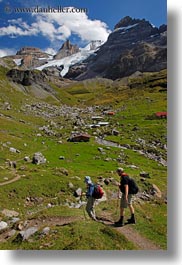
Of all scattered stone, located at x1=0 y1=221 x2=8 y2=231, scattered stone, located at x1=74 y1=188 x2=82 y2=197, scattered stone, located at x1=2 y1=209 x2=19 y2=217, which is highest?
scattered stone, located at x1=74 y1=188 x2=82 y2=197

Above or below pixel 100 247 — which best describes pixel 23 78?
above

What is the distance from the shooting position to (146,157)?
19062 mm

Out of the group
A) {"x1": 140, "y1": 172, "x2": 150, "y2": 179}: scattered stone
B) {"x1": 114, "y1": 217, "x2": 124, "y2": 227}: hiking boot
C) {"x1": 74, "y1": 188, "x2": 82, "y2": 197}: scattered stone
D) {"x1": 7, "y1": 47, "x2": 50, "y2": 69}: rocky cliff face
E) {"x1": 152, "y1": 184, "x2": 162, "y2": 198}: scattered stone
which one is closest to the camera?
{"x1": 114, "y1": 217, "x2": 124, "y2": 227}: hiking boot

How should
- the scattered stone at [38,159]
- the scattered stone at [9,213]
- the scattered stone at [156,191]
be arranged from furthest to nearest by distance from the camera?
the scattered stone at [38,159] < the scattered stone at [156,191] < the scattered stone at [9,213]

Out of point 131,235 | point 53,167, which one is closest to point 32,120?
point 53,167

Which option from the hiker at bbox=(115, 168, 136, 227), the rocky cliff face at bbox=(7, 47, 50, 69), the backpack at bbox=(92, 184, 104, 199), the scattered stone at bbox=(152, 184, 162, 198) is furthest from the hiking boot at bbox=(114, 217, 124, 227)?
the rocky cliff face at bbox=(7, 47, 50, 69)

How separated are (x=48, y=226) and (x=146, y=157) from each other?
7669mm

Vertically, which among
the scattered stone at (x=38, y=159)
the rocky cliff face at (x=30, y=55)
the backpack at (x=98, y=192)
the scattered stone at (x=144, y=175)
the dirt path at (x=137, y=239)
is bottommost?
the dirt path at (x=137, y=239)

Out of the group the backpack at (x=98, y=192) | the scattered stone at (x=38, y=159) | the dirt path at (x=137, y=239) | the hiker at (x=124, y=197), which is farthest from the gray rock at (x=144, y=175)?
the scattered stone at (x=38, y=159)

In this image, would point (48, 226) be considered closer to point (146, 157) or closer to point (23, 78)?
point (146, 157)

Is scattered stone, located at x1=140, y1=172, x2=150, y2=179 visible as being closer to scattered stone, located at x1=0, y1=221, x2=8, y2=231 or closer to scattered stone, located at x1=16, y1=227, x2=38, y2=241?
scattered stone, located at x1=16, y1=227, x2=38, y2=241

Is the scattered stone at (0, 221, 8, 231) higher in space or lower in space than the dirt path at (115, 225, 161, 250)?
higher

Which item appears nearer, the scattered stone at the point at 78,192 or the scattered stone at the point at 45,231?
the scattered stone at the point at 45,231

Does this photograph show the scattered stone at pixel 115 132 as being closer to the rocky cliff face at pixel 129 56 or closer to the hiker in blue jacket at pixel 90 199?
the rocky cliff face at pixel 129 56
